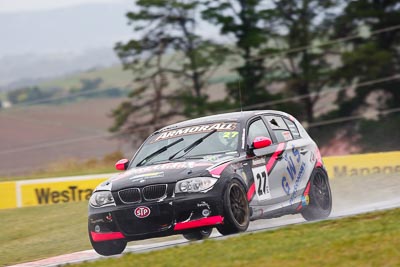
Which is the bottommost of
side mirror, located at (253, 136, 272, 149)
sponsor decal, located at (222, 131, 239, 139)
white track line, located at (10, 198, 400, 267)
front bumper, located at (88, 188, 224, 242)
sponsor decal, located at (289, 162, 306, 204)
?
white track line, located at (10, 198, 400, 267)

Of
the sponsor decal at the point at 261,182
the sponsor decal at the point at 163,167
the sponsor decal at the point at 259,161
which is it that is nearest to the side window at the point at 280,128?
the sponsor decal at the point at 259,161

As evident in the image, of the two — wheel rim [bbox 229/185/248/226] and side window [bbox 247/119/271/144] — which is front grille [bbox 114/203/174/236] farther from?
side window [bbox 247/119/271/144]

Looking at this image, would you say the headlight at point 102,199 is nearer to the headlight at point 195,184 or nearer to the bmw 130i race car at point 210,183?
the bmw 130i race car at point 210,183

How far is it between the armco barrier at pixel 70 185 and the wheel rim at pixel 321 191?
30.0 ft

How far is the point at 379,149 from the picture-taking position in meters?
39.7

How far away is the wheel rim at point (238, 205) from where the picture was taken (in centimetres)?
1080

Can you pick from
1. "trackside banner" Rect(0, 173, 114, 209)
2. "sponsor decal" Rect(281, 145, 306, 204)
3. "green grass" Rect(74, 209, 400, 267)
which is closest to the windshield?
"sponsor decal" Rect(281, 145, 306, 204)

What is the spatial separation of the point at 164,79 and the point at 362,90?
8.85 metres

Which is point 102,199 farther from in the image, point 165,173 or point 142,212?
point 165,173

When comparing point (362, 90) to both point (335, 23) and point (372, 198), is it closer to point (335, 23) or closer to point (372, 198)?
point (335, 23)

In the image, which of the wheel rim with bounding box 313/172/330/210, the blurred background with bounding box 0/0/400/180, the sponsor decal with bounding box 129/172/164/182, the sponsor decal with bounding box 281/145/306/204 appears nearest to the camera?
the sponsor decal with bounding box 129/172/164/182

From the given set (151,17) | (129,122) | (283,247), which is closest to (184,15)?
(151,17)

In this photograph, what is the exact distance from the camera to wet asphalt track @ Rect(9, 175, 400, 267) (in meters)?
11.8

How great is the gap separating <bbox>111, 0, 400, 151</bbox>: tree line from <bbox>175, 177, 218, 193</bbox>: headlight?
3073 cm
